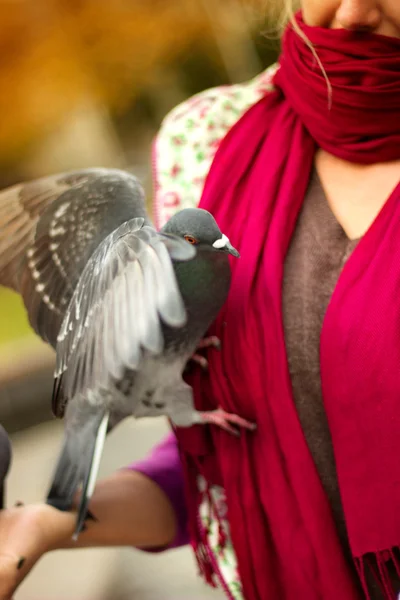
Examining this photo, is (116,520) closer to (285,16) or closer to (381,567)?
(381,567)

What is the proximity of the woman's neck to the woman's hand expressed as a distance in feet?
0.99

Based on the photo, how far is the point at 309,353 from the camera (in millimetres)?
440

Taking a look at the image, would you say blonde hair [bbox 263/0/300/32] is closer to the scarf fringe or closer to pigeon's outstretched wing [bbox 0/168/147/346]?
pigeon's outstretched wing [bbox 0/168/147/346]

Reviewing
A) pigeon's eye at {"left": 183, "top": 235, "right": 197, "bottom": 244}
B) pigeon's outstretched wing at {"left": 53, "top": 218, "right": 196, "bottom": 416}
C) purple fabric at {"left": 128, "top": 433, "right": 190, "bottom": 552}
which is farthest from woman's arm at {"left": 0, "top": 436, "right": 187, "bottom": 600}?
pigeon's eye at {"left": 183, "top": 235, "right": 197, "bottom": 244}

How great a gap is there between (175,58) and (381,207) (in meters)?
0.33

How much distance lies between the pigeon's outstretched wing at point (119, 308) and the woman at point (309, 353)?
12cm

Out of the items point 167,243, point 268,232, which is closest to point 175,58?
point 268,232

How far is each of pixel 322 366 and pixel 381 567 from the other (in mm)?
145

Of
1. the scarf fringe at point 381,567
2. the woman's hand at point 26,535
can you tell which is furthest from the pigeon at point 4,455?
the scarf fringe at point 381,567

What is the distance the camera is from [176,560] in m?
0.80

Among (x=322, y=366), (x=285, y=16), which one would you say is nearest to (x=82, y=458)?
(x=322, y=366)

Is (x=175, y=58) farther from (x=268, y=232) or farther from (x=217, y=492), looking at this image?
(x=217, y=492)

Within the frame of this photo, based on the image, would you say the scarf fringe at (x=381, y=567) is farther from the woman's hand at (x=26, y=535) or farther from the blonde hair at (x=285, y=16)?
the blonde hair at (x=285, y=16)

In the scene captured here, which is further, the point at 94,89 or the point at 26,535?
the point at 94,89
